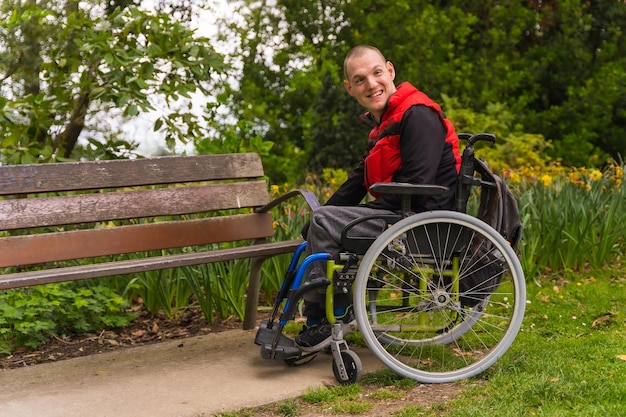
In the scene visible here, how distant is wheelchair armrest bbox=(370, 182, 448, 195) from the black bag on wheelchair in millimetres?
294

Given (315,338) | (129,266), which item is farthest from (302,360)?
(129,266)

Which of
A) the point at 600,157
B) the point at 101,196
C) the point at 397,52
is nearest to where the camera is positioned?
the point at 101,196

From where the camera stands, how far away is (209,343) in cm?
404

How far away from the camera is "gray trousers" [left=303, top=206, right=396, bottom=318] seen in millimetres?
3311

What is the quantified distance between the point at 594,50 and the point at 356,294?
336 inches

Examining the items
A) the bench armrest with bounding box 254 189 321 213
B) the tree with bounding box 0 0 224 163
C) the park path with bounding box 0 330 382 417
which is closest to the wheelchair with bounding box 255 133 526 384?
the park path with bounding box 0 330 382 417

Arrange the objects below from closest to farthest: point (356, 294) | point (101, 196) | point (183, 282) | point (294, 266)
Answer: point (356, 294)
point (294, 266)
point (101, 196)
point (183, 282)

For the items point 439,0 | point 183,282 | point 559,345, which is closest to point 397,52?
point 439,0

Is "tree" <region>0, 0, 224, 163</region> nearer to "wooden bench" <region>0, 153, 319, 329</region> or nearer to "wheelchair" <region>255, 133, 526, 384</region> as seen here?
"wooden bench" <region>0, 153, 319, 329</region>

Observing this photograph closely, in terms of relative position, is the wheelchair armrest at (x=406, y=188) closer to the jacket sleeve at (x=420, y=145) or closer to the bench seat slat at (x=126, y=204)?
the jacket sleeve at (x=420, y=145)

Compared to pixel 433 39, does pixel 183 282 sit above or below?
below

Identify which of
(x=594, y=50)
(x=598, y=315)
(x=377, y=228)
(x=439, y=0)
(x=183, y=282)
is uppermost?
(x=439, y=0)

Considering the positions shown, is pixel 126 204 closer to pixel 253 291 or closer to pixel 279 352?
pixel 253 291

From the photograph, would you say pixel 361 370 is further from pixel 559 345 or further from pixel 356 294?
pixel 559 345
